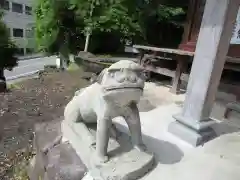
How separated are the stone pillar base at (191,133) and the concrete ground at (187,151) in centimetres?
6

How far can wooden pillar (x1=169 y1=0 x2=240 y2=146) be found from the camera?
259 centimetres

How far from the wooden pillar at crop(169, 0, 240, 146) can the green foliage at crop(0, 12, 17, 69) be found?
7738mm

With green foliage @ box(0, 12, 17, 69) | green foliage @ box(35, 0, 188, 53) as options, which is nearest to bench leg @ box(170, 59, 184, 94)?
green foliage @ box(35, 0, 188, 53)

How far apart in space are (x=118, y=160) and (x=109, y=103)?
56 centimetres

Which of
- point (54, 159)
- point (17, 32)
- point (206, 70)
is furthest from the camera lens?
point (17, 32)

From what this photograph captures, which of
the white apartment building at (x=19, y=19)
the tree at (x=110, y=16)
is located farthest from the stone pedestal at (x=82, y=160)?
the white apartment building at (x=19, y=19)

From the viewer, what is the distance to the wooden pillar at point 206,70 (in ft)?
8.49

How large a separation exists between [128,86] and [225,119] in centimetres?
277

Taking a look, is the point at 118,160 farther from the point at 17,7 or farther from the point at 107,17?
the point at 17,7

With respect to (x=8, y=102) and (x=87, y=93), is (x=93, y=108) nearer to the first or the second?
(x=87, y=93)

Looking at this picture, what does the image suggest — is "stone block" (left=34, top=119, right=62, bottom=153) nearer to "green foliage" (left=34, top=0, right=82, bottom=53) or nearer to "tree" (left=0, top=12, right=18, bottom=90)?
"tree" (left=0, top=12, right=18, bottom=90)

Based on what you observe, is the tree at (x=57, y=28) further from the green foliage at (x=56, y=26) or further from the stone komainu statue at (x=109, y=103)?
the stone komainu statue at (x=109, y=103)

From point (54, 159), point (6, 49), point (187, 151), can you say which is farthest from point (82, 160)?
point (6, 49)

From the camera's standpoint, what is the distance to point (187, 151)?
2.62 meters
